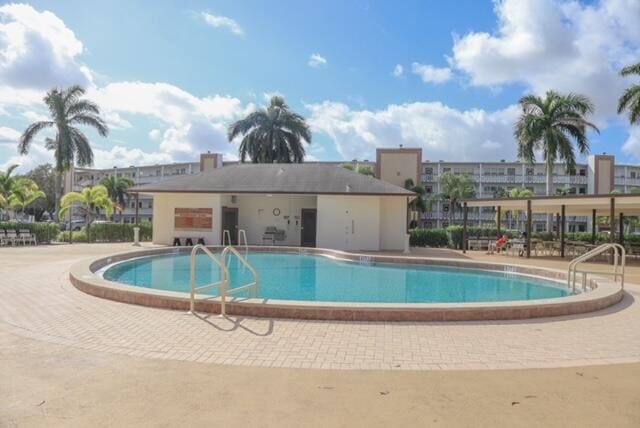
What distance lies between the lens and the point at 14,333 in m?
5.90

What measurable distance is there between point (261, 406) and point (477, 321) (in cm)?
465

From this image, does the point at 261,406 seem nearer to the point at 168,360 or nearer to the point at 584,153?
the point at 168,360

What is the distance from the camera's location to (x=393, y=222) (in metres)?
23.3

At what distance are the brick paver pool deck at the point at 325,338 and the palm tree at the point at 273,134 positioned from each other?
106 ft

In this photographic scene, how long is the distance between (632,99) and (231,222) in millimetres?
23387

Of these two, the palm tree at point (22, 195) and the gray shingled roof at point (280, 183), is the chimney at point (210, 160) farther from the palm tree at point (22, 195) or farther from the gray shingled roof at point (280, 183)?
the gray shingled roof at point (280, 183)

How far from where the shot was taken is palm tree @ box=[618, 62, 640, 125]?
24281 mm

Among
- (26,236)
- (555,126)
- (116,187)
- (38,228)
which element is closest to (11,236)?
(26,236)

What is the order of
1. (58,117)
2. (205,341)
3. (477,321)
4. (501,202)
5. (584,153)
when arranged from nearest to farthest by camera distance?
(205,341)
(477,321)
(501,202)
(584,153)
(58,117)

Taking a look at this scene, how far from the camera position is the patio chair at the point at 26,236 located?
23.2 meters

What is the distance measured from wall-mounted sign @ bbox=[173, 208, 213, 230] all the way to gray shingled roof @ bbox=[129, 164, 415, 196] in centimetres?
110

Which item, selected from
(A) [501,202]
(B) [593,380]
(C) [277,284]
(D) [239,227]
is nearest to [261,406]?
(B) [593,380]

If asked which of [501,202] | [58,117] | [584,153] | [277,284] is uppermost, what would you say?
[58,117]

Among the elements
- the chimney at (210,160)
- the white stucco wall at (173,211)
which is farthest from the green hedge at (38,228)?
the chimney at (210,160)
